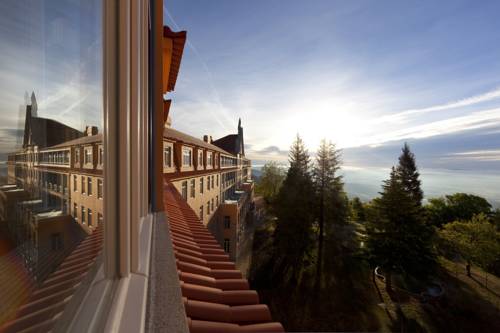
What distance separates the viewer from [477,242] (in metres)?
18.1

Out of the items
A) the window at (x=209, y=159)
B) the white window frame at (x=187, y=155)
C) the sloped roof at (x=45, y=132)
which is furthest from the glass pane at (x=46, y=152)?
the window at (x=209, y=159)

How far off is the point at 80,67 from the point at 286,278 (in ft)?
67.6

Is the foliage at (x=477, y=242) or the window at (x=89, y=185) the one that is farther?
the foliage at (x=477, y=242)

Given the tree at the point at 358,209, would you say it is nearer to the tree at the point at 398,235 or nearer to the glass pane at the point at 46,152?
the tree at the point at 398,235

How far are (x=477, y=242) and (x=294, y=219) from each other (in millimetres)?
14083

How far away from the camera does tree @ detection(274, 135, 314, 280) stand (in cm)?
2003

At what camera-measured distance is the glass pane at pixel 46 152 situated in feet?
1.21

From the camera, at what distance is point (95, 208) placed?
924mm

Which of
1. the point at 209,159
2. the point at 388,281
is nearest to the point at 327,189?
the point at 388,281

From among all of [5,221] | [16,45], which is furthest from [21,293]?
[16,45]

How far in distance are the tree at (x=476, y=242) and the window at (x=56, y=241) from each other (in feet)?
82.4

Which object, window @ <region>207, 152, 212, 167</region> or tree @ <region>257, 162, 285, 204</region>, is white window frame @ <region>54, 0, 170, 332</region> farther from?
tree @ <region>257, 162, 285, 204</region>

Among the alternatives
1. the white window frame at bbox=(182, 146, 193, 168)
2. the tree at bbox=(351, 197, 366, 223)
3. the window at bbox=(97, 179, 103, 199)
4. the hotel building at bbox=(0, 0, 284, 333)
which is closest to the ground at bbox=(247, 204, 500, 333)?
the white window frame at bbox=(182, 146, 193, 168)

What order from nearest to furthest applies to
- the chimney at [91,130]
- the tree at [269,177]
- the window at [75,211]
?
the window at [75,211], the chimney at [91,130], the tree at [269,177]
